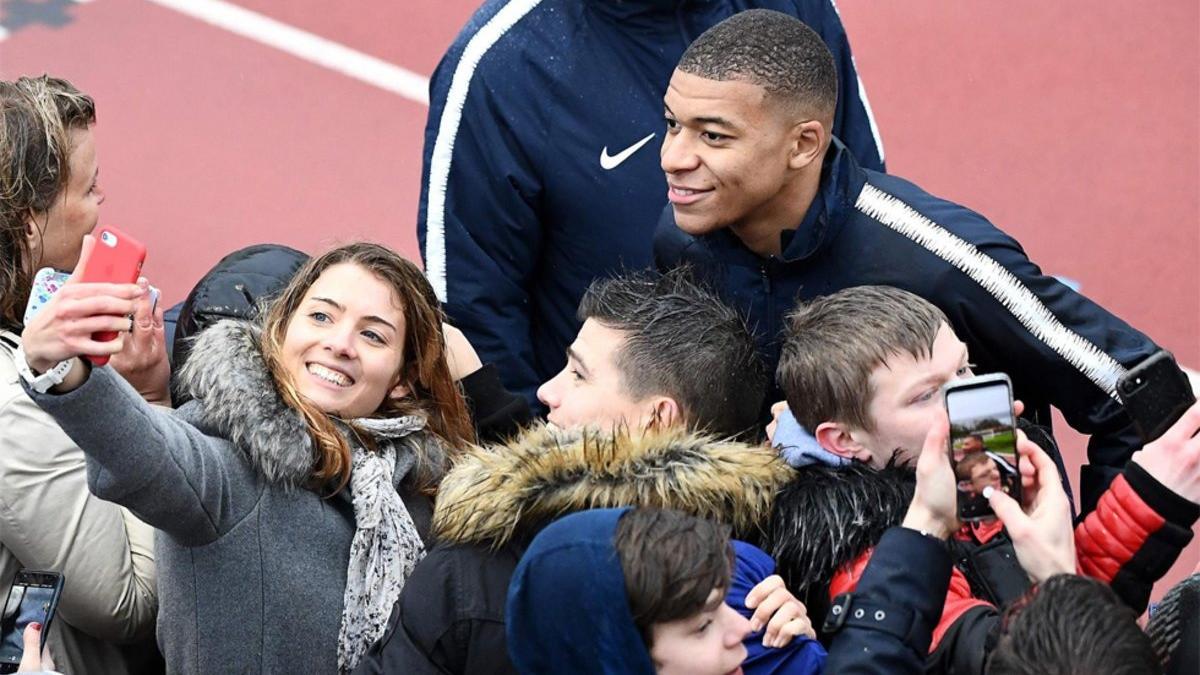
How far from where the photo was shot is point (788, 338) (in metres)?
3.49

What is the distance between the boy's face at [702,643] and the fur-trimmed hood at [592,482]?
29 centimetres

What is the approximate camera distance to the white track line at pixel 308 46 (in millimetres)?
7395

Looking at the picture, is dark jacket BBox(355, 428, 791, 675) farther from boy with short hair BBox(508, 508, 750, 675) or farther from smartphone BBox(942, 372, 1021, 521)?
smartphone BBox(942, 372, 1021, 521)

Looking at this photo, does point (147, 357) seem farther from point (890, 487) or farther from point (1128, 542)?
point (1128, 542)

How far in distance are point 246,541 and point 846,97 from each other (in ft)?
7.06

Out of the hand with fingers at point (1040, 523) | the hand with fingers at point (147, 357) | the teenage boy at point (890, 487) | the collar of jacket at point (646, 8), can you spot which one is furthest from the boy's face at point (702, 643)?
the collar of jacket at point (646, 8)

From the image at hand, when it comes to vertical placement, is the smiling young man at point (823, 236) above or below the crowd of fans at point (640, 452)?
above

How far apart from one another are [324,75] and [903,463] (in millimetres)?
4747

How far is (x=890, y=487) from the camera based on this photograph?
10.4 feet

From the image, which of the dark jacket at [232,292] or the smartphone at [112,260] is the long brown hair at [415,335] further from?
the smartphone at [112,260]

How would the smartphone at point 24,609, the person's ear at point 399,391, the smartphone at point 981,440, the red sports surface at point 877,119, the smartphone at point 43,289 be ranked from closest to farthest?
the smartphone at point 981,440 → the smartphone at point 43,289 → the smartphone at point 24,609 → the person's ear at point 399,391 → the red sports surface at point 877,119

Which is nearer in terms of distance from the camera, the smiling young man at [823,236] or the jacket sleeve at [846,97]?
the smiling young man at [823,236]

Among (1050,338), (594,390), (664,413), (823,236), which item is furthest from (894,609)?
(823,236)

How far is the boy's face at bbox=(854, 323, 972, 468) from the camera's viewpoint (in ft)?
10.7
